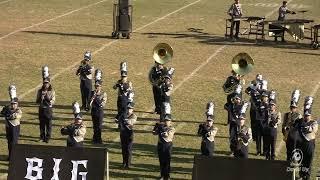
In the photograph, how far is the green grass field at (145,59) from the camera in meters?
15.6

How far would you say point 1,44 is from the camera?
979 inches

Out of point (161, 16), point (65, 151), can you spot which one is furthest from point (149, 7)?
point (65, 151)

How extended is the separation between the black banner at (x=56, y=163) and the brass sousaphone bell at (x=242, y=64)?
636cm

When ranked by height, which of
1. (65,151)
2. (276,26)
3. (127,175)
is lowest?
(127,175)

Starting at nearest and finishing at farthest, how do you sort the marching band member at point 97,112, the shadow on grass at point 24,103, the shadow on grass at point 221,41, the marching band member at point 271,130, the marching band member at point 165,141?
the marching band member at point 165,141 < the marching band member at point 271,130 < the marching band member at point 97,112 < the shadow on grass at point 24,103 < the shadow on grass at point 221,41

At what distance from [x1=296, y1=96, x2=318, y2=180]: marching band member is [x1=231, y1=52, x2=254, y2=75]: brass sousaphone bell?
11.7 feet

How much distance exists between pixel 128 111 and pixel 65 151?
317 cm

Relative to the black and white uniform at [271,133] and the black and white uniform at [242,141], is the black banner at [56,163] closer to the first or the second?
the black and white uniform at [242,141]

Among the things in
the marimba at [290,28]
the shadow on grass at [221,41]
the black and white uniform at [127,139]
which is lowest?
the black and white uniform at [127,139]

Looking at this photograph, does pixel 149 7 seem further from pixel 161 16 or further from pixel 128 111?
pixel 128 111

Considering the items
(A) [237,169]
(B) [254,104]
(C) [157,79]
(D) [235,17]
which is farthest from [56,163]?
(D) [235,17]

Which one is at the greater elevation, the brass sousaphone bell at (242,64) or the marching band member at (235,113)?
the brass sousaphone bell at (242,64)

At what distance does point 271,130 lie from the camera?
14.1 m

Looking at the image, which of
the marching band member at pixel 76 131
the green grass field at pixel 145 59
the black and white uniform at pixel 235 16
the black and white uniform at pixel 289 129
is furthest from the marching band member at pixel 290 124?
the black and white uniform at pixel 235 16
